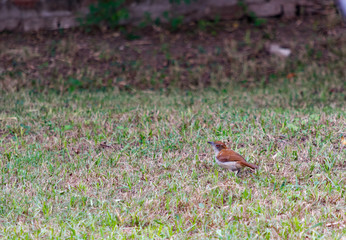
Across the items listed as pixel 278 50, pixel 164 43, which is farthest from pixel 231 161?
pixel 164 43

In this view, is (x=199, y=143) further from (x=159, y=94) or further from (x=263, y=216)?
(x=159, y=94)

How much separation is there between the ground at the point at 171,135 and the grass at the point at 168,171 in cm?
1

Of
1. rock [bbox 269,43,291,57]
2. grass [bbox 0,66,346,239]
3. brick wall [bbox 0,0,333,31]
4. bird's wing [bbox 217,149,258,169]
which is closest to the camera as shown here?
grass [bbox 0,66,346,239]

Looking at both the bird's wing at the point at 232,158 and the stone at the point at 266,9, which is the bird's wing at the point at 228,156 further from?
the stone at the point at 266,9

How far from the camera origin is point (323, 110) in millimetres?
6484

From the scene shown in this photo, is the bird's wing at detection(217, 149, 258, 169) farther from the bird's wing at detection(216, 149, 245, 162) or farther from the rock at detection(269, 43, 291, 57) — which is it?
the rock at detection(269, 43, 291, 57)

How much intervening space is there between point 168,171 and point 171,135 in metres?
0.97

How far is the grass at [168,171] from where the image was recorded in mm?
3477

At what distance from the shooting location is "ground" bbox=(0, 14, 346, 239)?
11.7 feet

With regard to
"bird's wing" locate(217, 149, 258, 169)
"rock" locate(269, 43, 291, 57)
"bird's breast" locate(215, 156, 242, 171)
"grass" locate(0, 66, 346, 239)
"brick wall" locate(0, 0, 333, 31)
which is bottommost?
"grass" locate(0, 66, 346, 239)

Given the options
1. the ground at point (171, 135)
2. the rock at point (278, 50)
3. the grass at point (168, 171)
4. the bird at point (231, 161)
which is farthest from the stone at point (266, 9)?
the bird at point (231, 161)

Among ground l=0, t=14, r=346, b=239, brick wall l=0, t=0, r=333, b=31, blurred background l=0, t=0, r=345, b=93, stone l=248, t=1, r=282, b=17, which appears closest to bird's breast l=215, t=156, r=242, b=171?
ground l=0, t=14, r=346, b=239

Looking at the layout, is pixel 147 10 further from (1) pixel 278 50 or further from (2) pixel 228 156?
(2) pixel 228 156

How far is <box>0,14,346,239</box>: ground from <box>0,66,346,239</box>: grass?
1 centimetres
